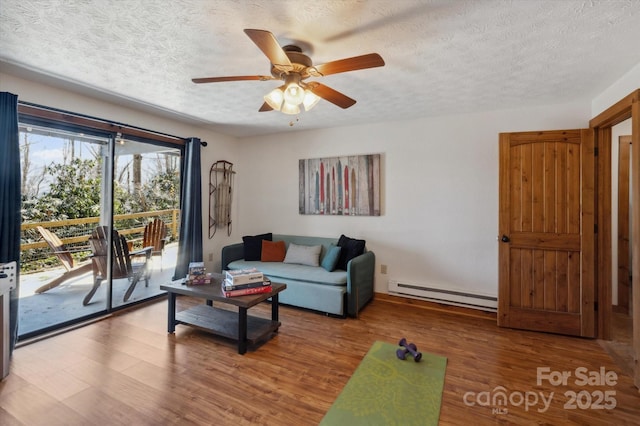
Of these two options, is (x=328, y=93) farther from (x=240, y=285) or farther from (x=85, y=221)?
(x=85, y=221)

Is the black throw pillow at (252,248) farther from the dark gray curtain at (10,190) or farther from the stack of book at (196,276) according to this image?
the dark gray curtain at (10,190)

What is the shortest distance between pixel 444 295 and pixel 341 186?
1.93 metres

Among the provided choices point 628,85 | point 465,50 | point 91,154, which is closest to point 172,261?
point 91,154

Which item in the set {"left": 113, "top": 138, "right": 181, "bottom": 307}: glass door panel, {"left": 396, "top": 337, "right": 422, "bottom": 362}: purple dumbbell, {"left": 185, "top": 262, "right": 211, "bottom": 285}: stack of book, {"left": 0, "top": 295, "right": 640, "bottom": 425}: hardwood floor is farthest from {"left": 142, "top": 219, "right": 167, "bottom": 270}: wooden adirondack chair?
{"left": 396, "top": 337, "right": 422, "bottom": 362}: purple dumbbell

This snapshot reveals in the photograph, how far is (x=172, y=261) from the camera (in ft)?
13.1

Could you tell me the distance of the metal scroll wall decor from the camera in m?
4.46

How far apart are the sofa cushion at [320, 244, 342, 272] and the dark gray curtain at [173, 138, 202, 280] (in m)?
1.83

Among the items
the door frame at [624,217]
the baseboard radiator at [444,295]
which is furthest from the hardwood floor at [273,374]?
the door frame at [624,217]

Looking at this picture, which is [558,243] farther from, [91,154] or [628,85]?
[91,154]

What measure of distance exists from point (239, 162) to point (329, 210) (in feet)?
6.29

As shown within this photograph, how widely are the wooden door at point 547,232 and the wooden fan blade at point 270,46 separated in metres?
2.47

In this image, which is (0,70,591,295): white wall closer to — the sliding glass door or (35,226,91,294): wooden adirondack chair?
the sliding glass door

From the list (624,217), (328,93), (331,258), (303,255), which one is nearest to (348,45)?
(328,93)

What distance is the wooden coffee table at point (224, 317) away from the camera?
2.39 metres
